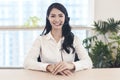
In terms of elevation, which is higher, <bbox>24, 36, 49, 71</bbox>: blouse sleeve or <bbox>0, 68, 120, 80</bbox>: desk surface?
<bbox>24, 36, 49, 71</bbox>: blouse sleeve

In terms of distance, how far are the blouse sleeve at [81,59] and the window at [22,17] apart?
2.03m

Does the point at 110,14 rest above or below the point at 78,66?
above

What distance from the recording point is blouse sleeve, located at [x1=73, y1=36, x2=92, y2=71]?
1.98 metres

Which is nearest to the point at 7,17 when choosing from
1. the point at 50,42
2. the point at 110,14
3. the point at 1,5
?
the point at 1,5

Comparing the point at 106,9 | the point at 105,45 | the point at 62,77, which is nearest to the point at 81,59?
the point at 62,77

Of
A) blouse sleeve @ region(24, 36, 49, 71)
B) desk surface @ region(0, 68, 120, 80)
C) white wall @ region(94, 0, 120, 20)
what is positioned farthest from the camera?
white wall @ region(94, 0, 120, 20)

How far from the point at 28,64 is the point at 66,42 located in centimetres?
43

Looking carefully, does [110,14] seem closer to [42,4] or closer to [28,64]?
[42,4]

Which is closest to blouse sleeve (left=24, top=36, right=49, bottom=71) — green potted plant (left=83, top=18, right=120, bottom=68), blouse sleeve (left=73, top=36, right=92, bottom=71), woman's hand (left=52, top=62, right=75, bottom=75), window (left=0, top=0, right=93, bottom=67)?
woman's hand (left=52, top=62, right=75, bottom=75)

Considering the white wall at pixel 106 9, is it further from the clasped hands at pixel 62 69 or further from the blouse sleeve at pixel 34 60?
the clasped hands at pixel 62 69

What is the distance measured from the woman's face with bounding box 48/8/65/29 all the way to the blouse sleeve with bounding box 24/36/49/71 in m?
0.21

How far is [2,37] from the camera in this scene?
4.27 m

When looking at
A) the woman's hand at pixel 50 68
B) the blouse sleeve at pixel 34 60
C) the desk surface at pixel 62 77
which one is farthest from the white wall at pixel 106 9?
the woman's hand at pixel 50 68

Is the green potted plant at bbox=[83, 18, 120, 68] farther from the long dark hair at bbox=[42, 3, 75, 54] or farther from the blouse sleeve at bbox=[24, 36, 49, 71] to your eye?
the blouse sleeve at bbox=[24, 36, 49, 71]
